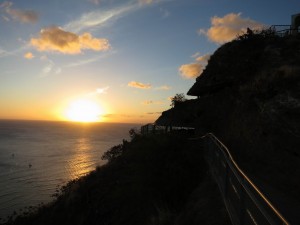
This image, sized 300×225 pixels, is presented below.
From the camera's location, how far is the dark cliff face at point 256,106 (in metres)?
15.4

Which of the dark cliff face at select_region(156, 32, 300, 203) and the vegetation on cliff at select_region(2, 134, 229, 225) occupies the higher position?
the dark cliff face at select_region(156, 32, 300, 203)

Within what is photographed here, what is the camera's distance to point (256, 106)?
20078mm

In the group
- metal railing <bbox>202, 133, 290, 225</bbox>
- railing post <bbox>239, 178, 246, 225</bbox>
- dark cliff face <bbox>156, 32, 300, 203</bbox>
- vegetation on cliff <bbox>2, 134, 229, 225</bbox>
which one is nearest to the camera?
metal railing <bbox>202, 133, 290, 225</bbox>

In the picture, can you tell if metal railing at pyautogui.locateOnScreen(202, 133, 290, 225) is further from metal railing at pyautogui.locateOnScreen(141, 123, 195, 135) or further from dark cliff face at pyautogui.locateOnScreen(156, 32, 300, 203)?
metal railing at pyautogui.locateOnScreen(141, 123, 195, 135)

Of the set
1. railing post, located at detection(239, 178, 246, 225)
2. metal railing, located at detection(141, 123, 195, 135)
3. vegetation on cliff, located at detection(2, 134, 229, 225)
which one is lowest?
vegetation on cliff, located at detection(2, 134, 229, 225)

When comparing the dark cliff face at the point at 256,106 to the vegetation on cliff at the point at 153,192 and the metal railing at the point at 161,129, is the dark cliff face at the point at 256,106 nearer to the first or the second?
the metal railing at the point at 161,129

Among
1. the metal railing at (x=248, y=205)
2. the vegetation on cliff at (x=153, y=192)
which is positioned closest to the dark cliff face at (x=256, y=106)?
the vegetation on cliff at (x=153, y=192)

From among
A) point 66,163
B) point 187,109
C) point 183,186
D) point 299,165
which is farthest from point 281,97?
point 66,163

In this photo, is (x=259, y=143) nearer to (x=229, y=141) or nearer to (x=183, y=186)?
(x=229, y=141)

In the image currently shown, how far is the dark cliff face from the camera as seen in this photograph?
1538cm

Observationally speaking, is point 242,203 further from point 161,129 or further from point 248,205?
point 161,129

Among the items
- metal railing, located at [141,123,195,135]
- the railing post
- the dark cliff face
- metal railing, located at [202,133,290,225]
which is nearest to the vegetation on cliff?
metal railing, located at [202,133,290,225]

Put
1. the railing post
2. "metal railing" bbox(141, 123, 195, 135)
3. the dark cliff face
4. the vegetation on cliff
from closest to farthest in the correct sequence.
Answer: the railing post → the vegetation on cliff → the dark cliff face → "metal railing" bbox(141, 123, 195, 135)

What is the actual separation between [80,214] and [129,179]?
5.28 meters
